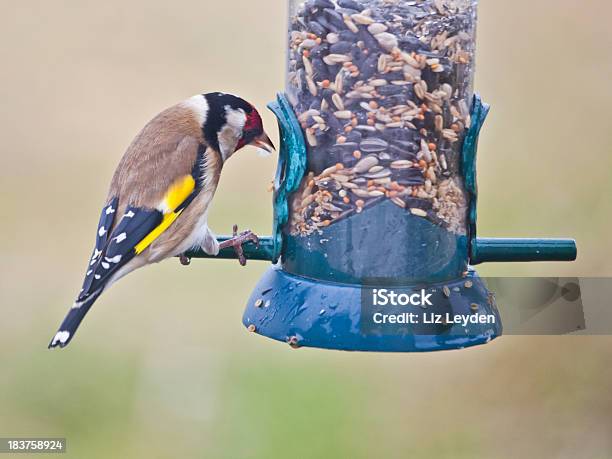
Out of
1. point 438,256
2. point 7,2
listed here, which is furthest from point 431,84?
point 7,2

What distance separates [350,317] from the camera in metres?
4.71

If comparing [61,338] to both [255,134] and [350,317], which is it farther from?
[255,134]

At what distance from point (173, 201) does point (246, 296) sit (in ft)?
10.4

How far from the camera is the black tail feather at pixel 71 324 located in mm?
4859

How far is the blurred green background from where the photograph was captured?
768 centimetres

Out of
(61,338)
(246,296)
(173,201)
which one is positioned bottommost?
(246,296)

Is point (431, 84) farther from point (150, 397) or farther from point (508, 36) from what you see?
point (508, 36)

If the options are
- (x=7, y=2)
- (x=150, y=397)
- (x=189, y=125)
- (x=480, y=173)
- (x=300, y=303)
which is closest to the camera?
(x=300, y=303)

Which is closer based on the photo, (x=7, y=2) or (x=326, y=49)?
(x=326, y=49)

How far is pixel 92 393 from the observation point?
310 inches

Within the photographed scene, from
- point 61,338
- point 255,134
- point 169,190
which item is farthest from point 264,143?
point 61,338

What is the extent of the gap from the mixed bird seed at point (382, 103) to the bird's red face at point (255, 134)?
530 millimetres

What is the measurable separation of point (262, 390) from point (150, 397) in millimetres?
681

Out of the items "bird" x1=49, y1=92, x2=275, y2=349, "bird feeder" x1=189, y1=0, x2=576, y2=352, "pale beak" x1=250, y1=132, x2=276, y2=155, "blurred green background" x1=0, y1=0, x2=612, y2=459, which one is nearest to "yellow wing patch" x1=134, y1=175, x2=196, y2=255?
"bird" x1=49, y1=92, x2=275, y2=349
